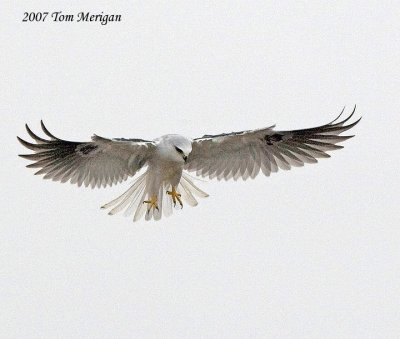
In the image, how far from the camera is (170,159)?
10.9m

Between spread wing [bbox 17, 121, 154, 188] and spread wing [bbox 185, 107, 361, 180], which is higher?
spread wing [bbox 185, 107, 361, 180]

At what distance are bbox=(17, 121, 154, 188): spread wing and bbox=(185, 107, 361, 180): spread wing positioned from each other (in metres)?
0.69

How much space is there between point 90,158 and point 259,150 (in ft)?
5.90

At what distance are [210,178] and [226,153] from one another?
1.26ft

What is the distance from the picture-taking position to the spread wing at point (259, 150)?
11.3m

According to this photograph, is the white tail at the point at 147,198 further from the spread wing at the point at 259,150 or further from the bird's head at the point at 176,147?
the bird's head at the point at 176,147

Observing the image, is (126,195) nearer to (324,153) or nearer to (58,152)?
(58,152)

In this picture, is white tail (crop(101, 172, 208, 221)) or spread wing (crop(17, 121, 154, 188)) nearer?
spread wing (crop(17, 121, 154, 188))

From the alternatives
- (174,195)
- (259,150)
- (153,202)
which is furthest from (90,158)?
(259,150)

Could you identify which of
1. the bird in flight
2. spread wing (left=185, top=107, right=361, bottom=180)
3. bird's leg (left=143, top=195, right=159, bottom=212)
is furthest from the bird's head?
bird's leg (left=143, top=195, right=159, bottom=212)

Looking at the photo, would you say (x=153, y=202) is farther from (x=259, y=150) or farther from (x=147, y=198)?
(x=259, y=150)

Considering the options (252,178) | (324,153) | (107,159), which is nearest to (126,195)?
(107,159)

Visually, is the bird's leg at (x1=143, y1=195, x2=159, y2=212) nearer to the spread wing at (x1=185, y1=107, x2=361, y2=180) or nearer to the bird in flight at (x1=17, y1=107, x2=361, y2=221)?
the bird in flight at (x1=17, y1=107, x2=361, y2=221)

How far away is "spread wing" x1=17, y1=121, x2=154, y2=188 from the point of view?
35.6 ft
